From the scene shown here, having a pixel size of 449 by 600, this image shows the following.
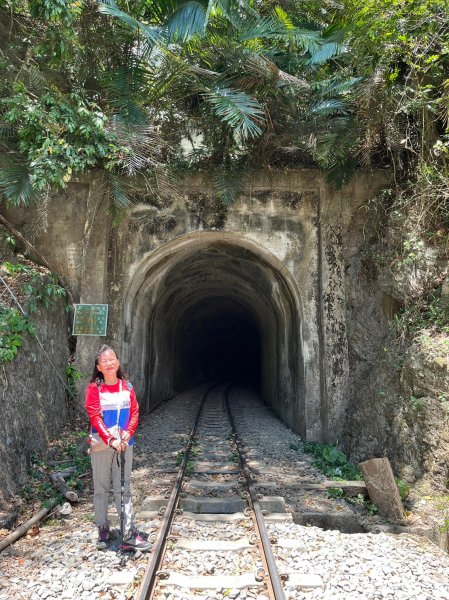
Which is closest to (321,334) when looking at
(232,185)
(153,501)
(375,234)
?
(375,234)

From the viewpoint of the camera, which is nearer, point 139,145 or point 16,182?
point 16,182

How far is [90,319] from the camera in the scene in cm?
761

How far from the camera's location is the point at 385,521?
4.51 metres

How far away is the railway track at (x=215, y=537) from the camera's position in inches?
117

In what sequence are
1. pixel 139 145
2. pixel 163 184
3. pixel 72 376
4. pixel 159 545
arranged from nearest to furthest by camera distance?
1. pixel 159 545
2. pixel 139 145
3. pixel 72 376
4. pixel 163 184

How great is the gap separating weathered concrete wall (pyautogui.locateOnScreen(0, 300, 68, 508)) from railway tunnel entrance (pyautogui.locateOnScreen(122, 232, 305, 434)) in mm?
1401

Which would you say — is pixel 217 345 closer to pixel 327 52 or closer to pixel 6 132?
pixel 6 132

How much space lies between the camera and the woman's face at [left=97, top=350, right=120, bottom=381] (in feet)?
11.3

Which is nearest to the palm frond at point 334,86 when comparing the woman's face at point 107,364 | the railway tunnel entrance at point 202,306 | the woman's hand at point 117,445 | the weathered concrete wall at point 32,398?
the railway tunnel entrance at point 202,306

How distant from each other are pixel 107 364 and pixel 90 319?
4407 mm

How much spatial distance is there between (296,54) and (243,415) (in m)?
8.24

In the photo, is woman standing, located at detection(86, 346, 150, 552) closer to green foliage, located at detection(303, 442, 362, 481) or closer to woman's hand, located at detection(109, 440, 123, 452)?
woman's hand, located at detection(109, 440, 123, 452)

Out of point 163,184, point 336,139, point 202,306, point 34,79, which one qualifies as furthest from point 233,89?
point 202,306

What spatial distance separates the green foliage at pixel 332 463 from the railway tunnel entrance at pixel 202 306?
2.66 ft
